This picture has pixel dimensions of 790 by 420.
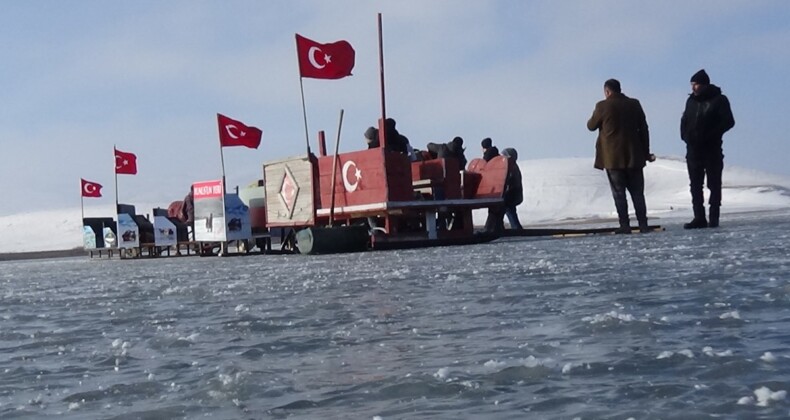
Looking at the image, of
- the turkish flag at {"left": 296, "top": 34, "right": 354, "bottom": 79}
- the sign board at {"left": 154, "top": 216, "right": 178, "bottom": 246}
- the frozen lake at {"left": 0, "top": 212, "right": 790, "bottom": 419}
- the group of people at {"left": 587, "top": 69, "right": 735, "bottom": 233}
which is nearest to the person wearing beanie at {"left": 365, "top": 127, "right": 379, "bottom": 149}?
the turkish flag at {"left": 296, "top": 34, "right": 354, "bottom": 79}

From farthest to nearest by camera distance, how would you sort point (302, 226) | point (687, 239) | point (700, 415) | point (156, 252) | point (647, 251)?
point (156, 252) → point (302, 226) → point (687, 239) → point (647, 251) → point (700, 415)

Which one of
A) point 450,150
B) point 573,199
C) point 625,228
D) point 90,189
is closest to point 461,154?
point 450,150

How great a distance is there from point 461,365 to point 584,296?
5.70ft

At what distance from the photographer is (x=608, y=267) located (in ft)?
22.3

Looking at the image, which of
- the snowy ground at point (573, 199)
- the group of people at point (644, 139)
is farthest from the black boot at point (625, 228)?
the snowy ground at point (573, 199)

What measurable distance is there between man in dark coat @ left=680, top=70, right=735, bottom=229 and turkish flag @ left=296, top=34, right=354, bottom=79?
5.33m

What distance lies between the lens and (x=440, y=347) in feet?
13.5

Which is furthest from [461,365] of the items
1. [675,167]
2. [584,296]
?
[675,167]

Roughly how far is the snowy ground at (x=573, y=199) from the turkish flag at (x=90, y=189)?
10358 mm

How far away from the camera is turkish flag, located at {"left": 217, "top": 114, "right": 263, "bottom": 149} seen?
59.6 feet

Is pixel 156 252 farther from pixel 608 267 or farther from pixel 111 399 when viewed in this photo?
pixel 111 399

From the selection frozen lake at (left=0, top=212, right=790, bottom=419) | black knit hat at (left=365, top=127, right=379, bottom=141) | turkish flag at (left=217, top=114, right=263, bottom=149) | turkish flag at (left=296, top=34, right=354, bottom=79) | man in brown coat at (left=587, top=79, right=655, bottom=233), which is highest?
turkish flag at (left=296, top=34, right=354, bottom=79)

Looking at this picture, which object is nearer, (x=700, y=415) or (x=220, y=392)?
(x=700, y=415)

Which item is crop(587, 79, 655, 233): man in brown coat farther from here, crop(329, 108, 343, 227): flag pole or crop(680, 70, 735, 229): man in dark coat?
crop(329, 108, 343, 227): flag pole
